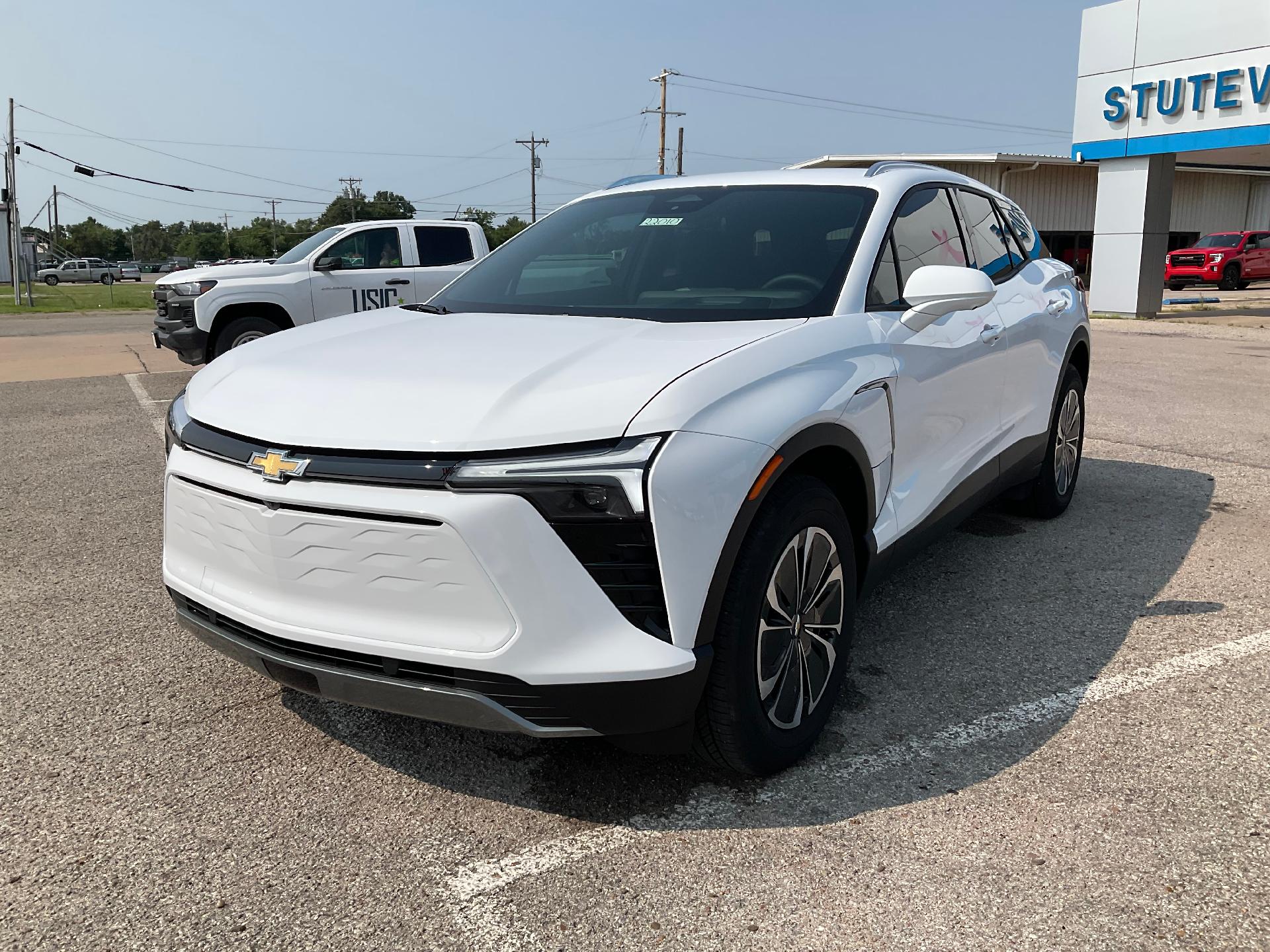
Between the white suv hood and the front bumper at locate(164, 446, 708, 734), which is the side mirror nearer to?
the white suv hood

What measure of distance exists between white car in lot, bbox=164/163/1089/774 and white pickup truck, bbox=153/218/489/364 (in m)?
8.53

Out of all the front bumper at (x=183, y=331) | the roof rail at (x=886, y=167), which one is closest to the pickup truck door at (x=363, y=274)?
the front bumper at (x=183, y=331)

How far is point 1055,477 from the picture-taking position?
216 inches

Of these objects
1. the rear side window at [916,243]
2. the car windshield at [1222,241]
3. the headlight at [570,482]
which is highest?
the car windshield at [1222,241]

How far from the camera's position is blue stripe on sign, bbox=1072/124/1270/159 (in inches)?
725

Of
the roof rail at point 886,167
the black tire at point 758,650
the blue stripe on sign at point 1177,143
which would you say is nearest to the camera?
the black tire at point 758,650

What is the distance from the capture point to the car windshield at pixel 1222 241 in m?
30.5

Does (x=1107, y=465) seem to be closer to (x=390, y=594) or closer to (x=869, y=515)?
(x=869, y=515)

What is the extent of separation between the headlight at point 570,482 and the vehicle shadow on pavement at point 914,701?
0.91 m

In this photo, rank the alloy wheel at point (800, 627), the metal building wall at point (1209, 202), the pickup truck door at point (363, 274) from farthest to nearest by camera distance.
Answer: the metal building wall at point (1209, 202) → the pickup truck door at point (363, 274) → the alloy wheel at point (800, 627)

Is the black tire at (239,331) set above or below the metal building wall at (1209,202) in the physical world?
below

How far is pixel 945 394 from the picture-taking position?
3.76 metres

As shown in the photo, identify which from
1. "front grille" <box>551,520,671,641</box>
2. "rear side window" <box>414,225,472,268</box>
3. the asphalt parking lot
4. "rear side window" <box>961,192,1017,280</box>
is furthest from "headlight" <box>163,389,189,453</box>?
"rear side window" <box>414,225,472,268</box>

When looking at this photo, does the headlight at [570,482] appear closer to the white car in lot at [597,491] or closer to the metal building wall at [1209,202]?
the white car in lot at [597,491]
